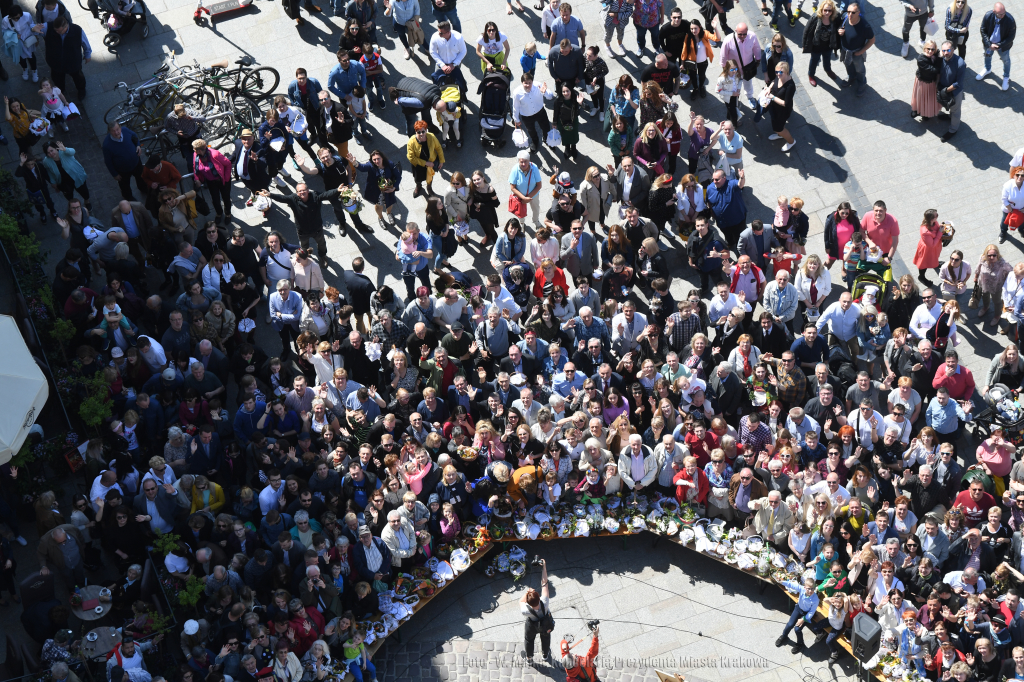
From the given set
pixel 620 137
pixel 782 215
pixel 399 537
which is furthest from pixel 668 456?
pixel 620 137

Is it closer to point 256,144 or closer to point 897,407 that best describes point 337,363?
point 256,144

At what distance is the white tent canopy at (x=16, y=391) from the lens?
15.6 metres

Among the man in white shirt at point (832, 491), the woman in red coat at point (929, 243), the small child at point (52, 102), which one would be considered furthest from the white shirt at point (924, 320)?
the small child at point (52, 102)

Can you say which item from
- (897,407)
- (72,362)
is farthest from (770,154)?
(72,362)

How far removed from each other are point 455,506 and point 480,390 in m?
1.56

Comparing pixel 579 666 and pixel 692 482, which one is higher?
pixel 692 482

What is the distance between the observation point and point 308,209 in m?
20.1

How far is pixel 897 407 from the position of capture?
17.2 metres

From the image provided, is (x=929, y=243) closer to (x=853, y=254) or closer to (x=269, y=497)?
(x=853, y=254)

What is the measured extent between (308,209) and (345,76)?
279 cm

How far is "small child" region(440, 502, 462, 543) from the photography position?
17.2 m

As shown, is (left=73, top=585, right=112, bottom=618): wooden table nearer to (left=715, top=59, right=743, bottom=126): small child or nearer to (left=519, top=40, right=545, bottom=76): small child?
(left=519, top=40, right=545, bottom=76): small child

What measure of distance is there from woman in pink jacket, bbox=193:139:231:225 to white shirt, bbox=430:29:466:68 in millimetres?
3809

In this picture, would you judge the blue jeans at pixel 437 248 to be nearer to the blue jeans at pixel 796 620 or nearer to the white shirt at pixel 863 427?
the white shirt at pixel 863 427
